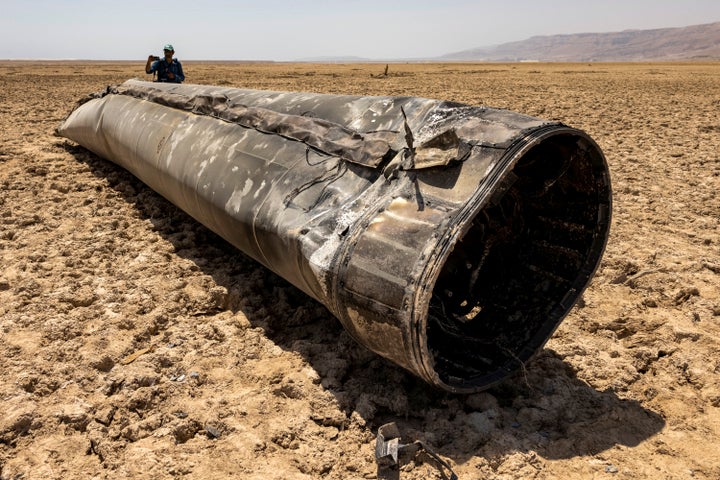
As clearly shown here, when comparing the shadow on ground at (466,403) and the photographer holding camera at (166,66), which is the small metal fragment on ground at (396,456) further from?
the photographer holding camera at (166,66)

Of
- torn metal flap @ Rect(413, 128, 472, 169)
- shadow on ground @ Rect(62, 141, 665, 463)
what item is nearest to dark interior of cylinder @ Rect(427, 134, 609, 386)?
shadow on ground @ Rect(62, 141, 665, 463)

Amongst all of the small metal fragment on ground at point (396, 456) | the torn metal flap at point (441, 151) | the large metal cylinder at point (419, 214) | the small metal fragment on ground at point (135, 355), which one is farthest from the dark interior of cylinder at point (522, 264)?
the small metal fragment on ground at point (135, 355)

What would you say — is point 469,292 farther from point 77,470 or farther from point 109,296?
point 109,296

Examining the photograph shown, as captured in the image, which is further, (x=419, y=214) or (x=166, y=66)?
(x=166, y=66)

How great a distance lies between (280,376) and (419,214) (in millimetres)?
1201

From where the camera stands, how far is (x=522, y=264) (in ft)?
9.84

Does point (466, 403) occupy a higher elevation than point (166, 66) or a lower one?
lower

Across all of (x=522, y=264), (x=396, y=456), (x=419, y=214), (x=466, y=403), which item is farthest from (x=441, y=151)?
(x=396, y=456)

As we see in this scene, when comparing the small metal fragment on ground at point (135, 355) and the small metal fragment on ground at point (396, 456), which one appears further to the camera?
the small metal fragment on ground at point (135, 355)

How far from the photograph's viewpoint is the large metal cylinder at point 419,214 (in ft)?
6.73

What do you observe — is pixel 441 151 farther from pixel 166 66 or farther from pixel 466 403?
pixel 166 66

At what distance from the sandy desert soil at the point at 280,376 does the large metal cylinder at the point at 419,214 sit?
310 millimetres

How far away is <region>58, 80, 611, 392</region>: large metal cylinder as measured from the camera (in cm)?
205

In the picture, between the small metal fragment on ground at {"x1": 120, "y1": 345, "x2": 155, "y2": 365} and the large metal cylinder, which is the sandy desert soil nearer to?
the small metal fragment on ground at {"x1": 120, "y1": 345, "x2": 155, "y2": 365}
